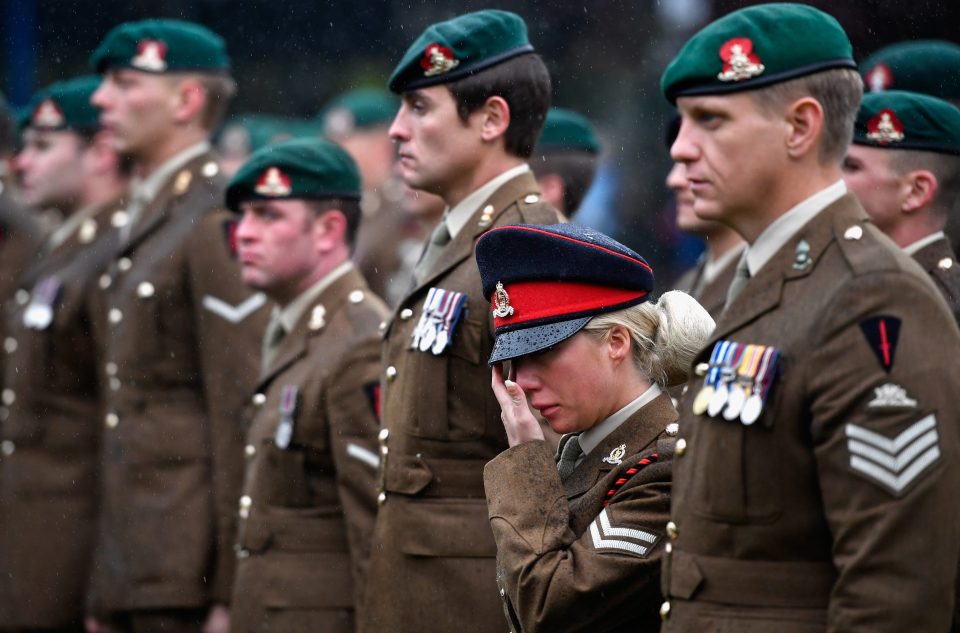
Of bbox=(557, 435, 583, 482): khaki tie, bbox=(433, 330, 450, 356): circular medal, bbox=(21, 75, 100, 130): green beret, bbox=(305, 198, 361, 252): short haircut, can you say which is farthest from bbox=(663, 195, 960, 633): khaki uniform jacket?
bbox=(21, 75, 100, 130): green beret

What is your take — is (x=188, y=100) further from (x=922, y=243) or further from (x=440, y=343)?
(x=922, y=243)

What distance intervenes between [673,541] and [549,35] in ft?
30.6

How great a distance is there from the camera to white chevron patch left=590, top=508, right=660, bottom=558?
3521mm

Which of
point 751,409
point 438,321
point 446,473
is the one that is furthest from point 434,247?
point 751,409

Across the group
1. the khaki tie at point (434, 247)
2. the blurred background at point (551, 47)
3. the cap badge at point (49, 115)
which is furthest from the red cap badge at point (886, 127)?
the cap badge at point (49, 115)

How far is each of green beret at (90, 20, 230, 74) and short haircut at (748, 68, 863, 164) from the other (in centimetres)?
470

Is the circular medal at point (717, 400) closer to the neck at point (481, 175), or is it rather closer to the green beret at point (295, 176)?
the neck at point (481, 175)

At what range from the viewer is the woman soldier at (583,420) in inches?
139

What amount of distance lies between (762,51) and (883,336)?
0.66 meters

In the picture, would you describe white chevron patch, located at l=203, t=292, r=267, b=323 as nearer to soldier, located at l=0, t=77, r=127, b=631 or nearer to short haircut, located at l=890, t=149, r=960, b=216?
soldier, located at l=0, t=77, r=127, b=631

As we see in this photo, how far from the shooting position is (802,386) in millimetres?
3049

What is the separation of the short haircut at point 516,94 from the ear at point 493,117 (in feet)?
0.06

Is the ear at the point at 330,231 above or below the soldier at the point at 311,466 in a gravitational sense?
above

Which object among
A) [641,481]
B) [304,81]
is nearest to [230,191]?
[641,481]
